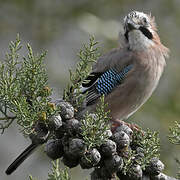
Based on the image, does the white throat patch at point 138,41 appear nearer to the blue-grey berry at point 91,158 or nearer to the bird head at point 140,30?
the bird head at point 140,30

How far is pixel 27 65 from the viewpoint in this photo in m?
2.77

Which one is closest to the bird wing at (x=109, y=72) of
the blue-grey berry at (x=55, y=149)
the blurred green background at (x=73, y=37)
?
the blurred green background at (x=73, y=37)

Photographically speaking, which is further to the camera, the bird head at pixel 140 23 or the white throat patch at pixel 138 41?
the white throat patch at pixel 138 41

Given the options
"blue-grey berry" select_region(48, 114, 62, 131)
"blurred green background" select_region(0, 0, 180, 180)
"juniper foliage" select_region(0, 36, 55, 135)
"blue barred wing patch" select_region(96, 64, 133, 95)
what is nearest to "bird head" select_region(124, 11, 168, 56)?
"blue barred wing patch" select_region(96, 64, 133, 95)

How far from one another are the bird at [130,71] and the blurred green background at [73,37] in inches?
36.1

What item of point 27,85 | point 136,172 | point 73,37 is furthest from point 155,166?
point 73,37

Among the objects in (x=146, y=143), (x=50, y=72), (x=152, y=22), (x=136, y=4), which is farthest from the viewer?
(x=136, y=4)

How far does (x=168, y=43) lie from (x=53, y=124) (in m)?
3.42

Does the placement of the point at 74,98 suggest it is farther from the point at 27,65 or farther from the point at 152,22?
the point at 152,22

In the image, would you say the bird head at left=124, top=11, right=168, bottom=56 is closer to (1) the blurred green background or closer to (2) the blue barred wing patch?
(2) the blue barred wing patch

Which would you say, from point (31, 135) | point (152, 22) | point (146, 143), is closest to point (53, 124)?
point (31, 135)

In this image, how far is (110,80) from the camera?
415 cm

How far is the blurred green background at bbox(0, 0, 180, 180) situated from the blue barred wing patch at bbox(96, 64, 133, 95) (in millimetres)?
1061

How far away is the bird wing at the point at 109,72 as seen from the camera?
13.1 feet
